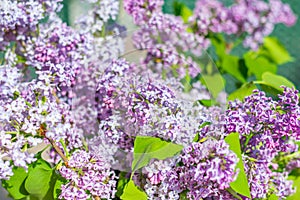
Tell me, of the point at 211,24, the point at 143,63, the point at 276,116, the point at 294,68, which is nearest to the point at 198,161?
the point at 276,116

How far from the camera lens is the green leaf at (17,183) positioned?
2.13 ft

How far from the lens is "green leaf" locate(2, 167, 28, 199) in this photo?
0.65m

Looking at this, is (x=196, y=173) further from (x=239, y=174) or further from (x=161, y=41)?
(x=161, y=41)

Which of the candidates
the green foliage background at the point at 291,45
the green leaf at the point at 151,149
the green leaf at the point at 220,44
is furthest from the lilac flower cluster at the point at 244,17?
the green leaf at the point at 151,149

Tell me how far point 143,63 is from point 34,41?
12 cm

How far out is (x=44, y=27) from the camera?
729 mm

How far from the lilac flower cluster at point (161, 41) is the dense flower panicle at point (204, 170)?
0.15 metres

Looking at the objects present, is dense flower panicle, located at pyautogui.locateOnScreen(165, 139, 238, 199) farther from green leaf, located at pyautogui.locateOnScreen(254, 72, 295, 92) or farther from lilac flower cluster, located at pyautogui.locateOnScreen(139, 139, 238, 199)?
green leaf, located at pyautogui.locateOnScreen(254, 72, 295, 92)

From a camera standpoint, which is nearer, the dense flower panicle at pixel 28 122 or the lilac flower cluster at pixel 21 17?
the dense flower panicle at pixel 28 122

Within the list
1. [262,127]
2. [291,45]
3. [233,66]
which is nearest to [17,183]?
[262,127]

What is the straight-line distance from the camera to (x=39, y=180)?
0.63 meters

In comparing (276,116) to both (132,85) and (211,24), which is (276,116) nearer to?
(132,85)

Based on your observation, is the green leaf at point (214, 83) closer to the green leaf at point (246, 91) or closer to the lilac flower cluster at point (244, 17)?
the green leaf at point (246, 91)

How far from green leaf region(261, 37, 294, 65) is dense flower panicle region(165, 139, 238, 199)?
725mm
